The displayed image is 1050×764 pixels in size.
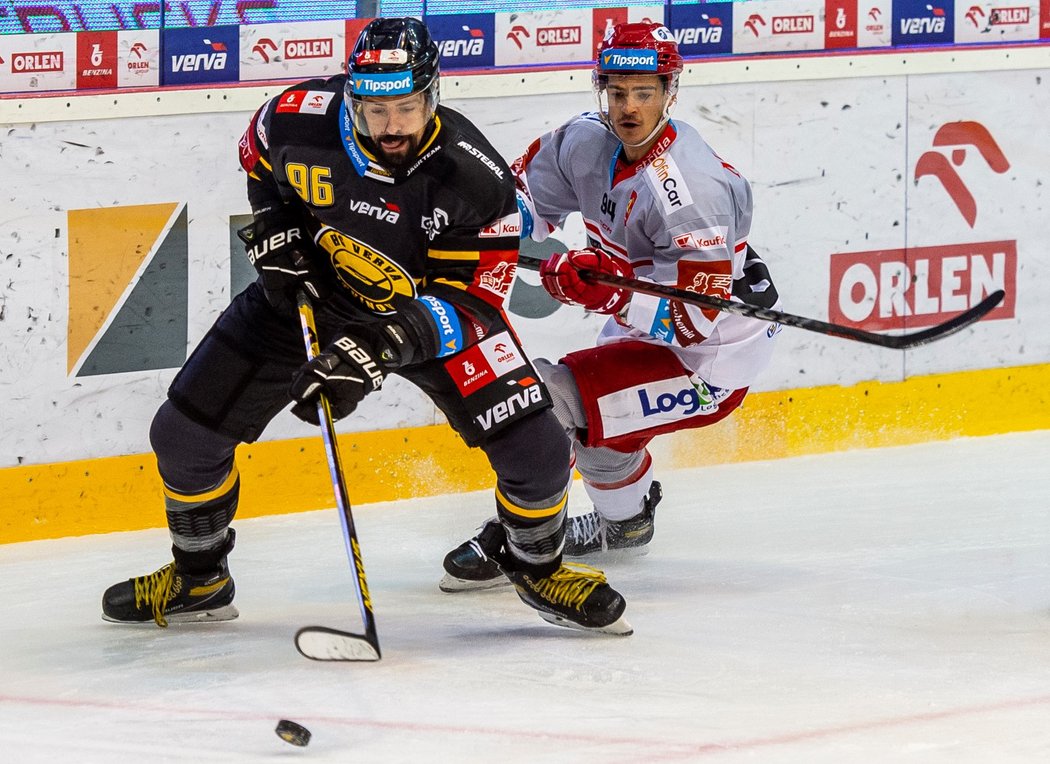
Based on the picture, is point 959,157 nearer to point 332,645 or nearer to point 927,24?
point 927,24

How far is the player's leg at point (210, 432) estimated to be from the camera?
3.21 metres

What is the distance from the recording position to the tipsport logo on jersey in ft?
15.4

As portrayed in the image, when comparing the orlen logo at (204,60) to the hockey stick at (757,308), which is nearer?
the hockey stick at (757,308)

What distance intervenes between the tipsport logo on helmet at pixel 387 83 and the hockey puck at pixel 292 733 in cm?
111

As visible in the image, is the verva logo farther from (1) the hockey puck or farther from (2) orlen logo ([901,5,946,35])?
(1) the hockey puck

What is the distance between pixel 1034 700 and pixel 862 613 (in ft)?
2.13

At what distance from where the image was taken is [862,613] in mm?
3535

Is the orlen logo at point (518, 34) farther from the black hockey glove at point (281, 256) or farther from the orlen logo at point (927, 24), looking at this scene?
the black hockey glove at point (281, 256)

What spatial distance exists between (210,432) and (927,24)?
3.10 meters

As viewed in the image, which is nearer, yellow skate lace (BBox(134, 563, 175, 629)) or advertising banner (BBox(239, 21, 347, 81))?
yellow skate lace (BBox(134, 563, 175, 629))

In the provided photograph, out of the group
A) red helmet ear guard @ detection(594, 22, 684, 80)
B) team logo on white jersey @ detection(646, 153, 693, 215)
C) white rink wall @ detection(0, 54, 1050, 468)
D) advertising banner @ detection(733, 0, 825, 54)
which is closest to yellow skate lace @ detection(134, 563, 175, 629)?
white rink wall @ detection(0, 54, 1050, 468)

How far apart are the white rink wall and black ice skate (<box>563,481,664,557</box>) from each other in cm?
75

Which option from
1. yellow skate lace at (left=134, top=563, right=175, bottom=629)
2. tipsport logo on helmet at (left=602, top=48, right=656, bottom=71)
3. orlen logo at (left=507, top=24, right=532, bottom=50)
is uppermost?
orlen logo at (left=507, top=24, right=532, bottom=50)

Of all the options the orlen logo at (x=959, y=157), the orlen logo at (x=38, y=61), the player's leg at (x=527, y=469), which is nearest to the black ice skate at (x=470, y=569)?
the player's leg at (x=527, y=469)
